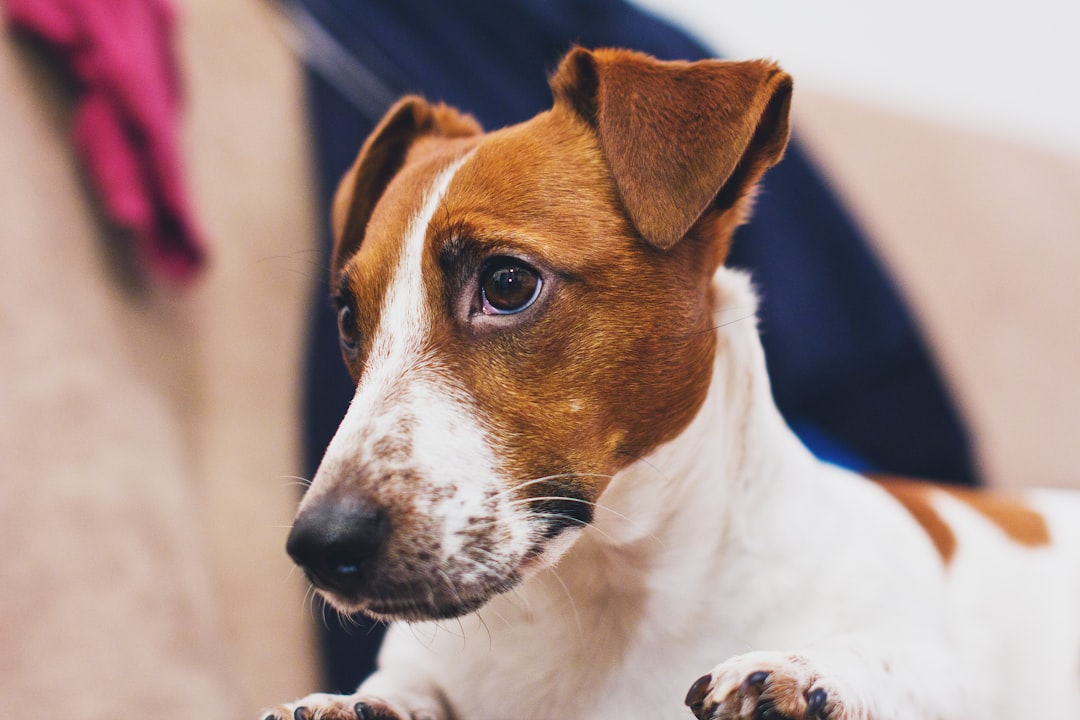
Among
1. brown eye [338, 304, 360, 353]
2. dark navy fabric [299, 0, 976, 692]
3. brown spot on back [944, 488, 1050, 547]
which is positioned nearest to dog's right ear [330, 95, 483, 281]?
brown eye [338, 304, 360, 353]

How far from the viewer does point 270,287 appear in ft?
6.88

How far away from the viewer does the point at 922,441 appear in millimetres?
2168

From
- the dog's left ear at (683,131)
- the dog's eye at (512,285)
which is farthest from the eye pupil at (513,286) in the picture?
the dog's left ear at (683,131)

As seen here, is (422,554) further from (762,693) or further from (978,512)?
(978,512)

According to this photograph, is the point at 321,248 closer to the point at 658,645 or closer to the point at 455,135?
the point at 455,135

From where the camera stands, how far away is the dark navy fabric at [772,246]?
200 cm

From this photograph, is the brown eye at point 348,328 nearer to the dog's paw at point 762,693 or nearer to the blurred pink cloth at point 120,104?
the dog's paw at point 762,693

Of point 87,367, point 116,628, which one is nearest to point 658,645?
point 116,628

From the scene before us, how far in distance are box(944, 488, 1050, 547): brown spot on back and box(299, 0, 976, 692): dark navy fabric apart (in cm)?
30

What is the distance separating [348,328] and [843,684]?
2.14 feet

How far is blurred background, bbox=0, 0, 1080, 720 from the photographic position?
4.72 ft

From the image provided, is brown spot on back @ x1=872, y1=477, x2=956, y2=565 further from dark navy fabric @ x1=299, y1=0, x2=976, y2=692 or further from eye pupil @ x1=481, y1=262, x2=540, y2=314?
eye pupil @ x1=481, y1=262, x2=540, y2=314

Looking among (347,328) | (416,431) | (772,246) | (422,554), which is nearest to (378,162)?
(347,328)

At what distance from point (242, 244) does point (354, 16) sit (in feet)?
1.87
